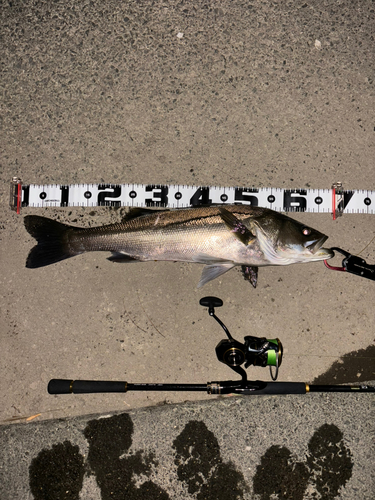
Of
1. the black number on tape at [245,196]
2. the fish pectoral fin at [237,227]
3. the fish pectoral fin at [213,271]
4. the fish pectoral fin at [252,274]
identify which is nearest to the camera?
the fish pectoral fin at [237,227]

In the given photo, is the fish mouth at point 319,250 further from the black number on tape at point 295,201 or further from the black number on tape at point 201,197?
the black number on tape at point 201,197

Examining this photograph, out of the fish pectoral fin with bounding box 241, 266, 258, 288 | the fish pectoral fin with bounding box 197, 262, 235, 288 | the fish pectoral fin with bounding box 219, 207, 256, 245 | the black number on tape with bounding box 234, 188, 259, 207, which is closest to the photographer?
the fish pectoral fin with bounding box 219, 207, 256, 245

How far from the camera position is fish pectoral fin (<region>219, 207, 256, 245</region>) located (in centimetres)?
259

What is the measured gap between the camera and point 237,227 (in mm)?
2604

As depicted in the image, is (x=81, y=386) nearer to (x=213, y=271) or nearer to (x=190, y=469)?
(x=190, y=469)

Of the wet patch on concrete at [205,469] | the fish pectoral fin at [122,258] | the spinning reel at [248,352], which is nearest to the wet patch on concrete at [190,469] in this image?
the wet patch on concrete at [205,469]

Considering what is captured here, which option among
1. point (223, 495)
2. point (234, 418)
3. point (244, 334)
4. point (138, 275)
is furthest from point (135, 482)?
point (138, 275)

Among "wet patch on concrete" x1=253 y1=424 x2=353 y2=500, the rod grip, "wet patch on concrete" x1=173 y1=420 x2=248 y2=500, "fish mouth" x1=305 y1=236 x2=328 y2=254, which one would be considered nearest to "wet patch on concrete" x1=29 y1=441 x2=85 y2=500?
the rod grip

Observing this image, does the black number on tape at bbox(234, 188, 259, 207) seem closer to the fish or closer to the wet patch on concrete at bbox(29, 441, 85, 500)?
the fish

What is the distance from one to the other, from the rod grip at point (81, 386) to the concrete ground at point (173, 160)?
30 centimetres

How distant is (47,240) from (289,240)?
194 centimetres

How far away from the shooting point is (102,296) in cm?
306

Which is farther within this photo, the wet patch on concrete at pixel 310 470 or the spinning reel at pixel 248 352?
the wet patch on concrete at pixel 310 470

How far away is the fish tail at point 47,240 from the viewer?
9.31ft
